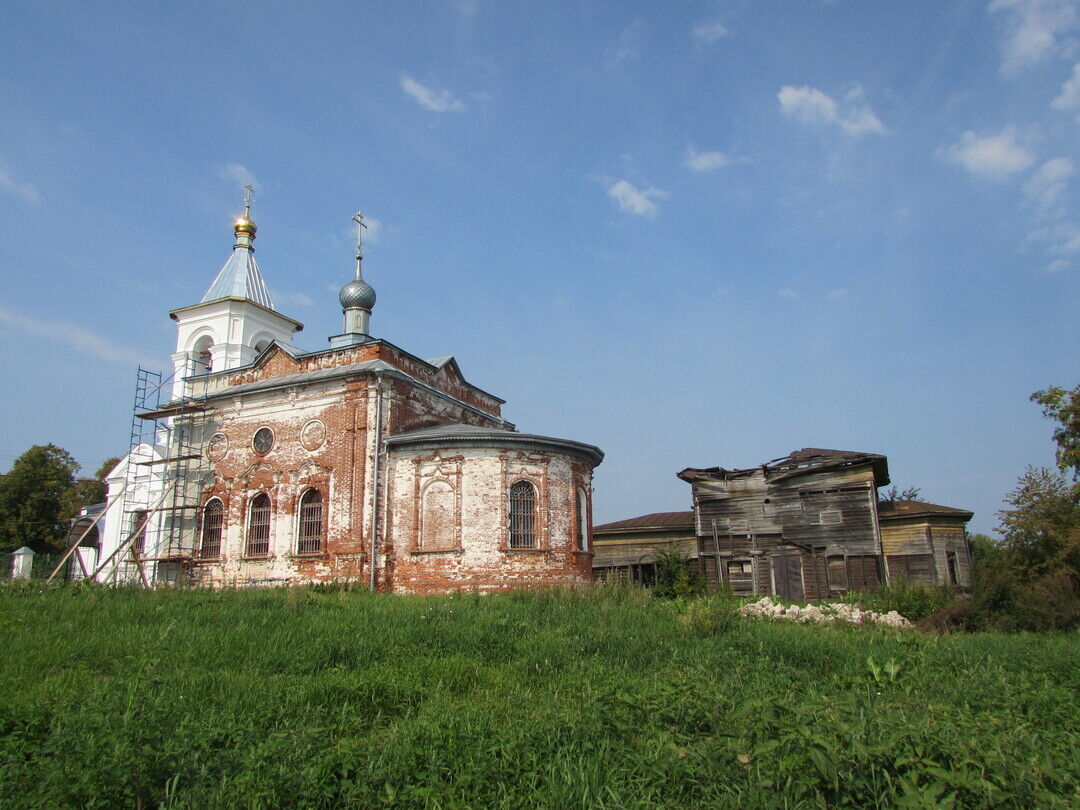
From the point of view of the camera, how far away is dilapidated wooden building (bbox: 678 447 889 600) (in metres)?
24.2

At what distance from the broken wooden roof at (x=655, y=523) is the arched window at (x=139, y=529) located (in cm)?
1427

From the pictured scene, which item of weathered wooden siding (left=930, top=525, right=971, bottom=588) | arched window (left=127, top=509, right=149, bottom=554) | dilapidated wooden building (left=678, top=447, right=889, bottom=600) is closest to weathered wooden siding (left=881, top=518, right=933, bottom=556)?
weathered wooden siding (left=930, top=525, right=971, bottom=588)

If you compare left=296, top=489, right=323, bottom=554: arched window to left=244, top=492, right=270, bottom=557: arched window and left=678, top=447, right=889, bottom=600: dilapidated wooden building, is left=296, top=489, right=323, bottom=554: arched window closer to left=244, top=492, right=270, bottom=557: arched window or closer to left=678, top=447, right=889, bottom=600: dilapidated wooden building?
left=244, top=492, right=270, bottom=557: arched window

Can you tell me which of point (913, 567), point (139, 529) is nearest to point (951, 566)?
point (913, 567)

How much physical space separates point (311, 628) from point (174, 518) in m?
13.9

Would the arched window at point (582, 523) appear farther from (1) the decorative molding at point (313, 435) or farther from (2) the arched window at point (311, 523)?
(1) the decorative molding at point (313, 435)

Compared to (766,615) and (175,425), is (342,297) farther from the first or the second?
(766,615)

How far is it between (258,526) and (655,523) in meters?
14.0

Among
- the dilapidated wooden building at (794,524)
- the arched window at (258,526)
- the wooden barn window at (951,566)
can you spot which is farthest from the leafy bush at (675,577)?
the arched window at (258,526)

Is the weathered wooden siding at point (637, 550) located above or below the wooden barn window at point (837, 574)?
above

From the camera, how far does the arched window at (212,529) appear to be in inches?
856

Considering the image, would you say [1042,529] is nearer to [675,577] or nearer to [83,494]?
[675,577]

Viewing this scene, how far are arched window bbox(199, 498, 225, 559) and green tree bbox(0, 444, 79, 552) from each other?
21421 mm

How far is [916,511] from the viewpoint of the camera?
83.1 feet
